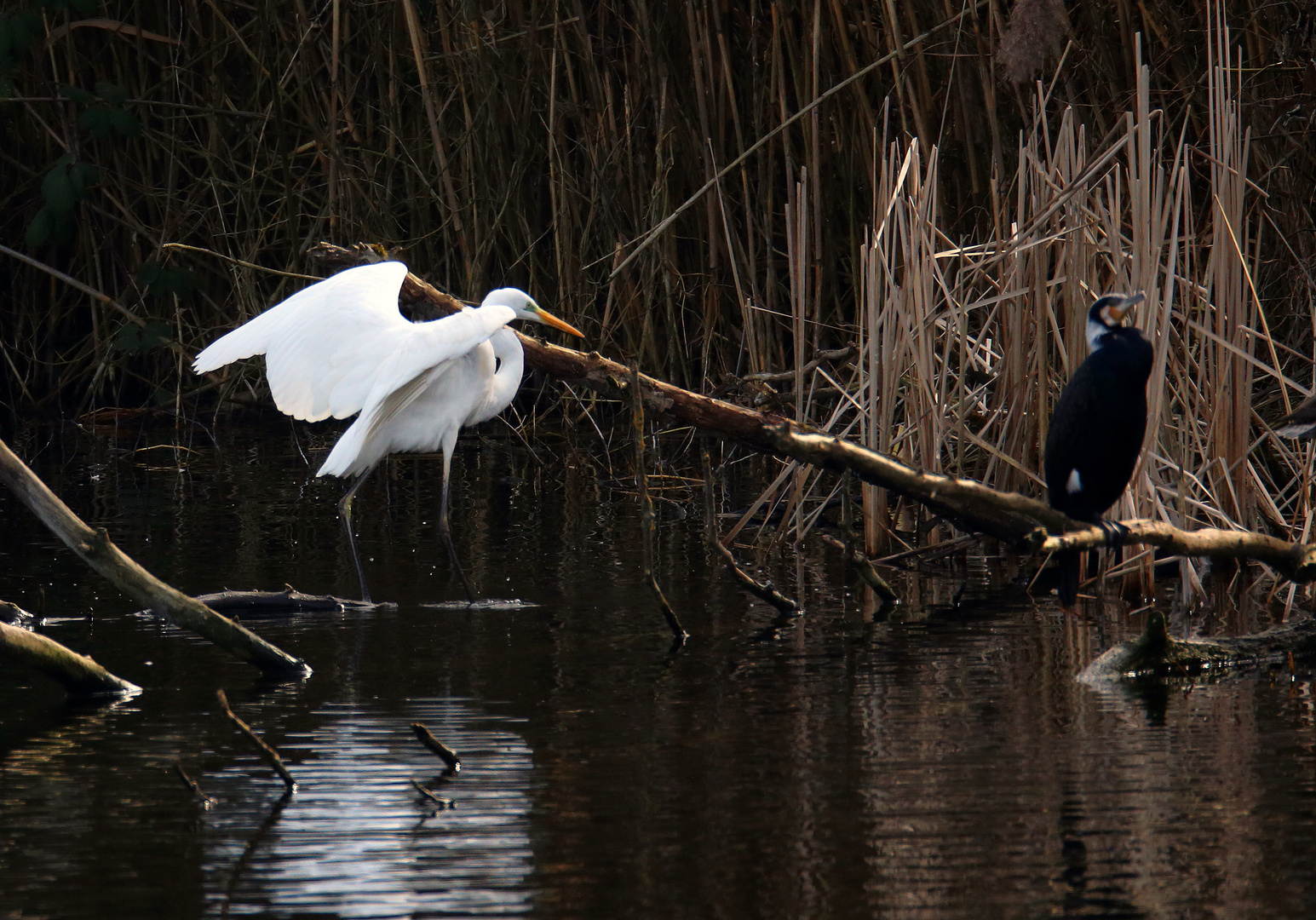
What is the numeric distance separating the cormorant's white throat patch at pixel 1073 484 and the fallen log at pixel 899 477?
0.65ft

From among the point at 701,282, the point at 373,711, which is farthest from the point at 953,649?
the point at 701,282

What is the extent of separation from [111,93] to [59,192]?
0.75 meters

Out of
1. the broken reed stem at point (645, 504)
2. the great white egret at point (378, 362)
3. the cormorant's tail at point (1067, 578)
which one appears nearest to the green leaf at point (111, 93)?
the great white egret at point (378, 362)

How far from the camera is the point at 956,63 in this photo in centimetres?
805

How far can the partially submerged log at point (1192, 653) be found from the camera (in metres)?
4.28

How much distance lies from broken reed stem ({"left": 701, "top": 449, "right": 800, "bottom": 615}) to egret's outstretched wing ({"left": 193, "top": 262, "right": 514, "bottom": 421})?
1.03 metres

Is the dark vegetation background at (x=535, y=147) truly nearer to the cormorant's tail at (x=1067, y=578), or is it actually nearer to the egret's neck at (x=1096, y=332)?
the cormorant's tail at (x=1067, y=578)

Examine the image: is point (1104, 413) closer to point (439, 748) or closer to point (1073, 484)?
point (1073, 484)

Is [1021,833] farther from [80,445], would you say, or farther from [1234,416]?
[80,445]

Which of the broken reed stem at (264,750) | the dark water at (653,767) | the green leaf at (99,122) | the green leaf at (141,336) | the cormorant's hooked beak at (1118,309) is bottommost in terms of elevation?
the dark water at (653,767)

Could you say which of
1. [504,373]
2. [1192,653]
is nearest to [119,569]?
[504,373]

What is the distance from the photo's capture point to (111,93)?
10594 mm

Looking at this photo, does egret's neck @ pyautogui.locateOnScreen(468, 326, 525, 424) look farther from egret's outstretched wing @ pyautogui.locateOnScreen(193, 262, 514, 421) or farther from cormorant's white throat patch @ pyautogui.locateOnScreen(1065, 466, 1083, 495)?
cormorant's white throat patch @ pyautogui.locateOnScreen(1065, 466, 1083, 495)

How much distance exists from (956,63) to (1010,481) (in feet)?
9.39
